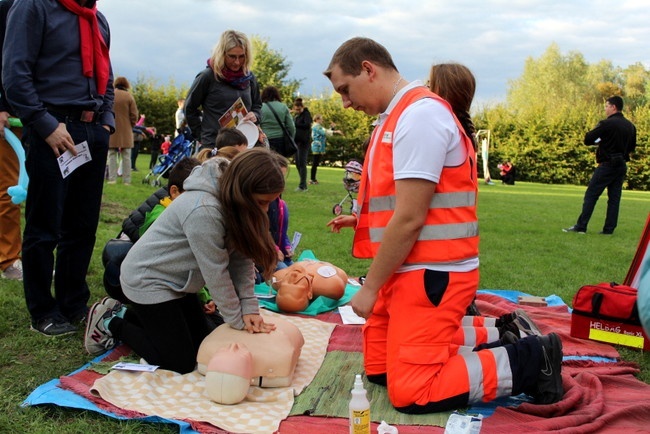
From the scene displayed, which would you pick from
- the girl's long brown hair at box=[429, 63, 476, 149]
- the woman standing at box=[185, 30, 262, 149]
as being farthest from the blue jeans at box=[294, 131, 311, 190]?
the girl's long brown hair at box=[429, 63, 476, 149]

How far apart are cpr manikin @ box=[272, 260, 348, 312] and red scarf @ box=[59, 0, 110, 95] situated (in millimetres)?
1839

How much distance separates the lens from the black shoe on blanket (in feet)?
9.55

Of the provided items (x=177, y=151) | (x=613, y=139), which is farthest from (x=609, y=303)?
(x=177, y=151)

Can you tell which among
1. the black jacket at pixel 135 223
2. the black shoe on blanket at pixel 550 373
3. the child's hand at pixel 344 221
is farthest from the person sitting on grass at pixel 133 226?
the black shoe on blanket at pixel 550 373

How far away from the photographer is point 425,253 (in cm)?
286

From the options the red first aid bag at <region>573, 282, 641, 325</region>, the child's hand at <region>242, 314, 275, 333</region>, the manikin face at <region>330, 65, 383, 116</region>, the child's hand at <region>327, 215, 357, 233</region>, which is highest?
the manikin face at <region>330, 65, 383, 116</region>

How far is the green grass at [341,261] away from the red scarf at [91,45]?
164 centimetres

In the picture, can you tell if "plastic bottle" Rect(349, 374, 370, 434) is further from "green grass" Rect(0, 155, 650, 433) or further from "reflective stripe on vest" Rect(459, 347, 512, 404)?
"green grass" Rect(0, 155, 650, 433)

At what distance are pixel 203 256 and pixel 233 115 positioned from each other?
297cm

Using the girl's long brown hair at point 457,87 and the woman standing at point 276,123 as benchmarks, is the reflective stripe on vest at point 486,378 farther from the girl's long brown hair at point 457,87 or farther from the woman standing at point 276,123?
the woman standing at point 276,123

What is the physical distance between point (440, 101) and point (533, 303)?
2.76m

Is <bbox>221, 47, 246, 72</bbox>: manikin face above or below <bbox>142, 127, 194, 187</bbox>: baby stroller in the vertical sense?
above

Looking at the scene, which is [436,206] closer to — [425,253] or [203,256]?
[425,253]

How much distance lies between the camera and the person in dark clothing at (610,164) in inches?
376
